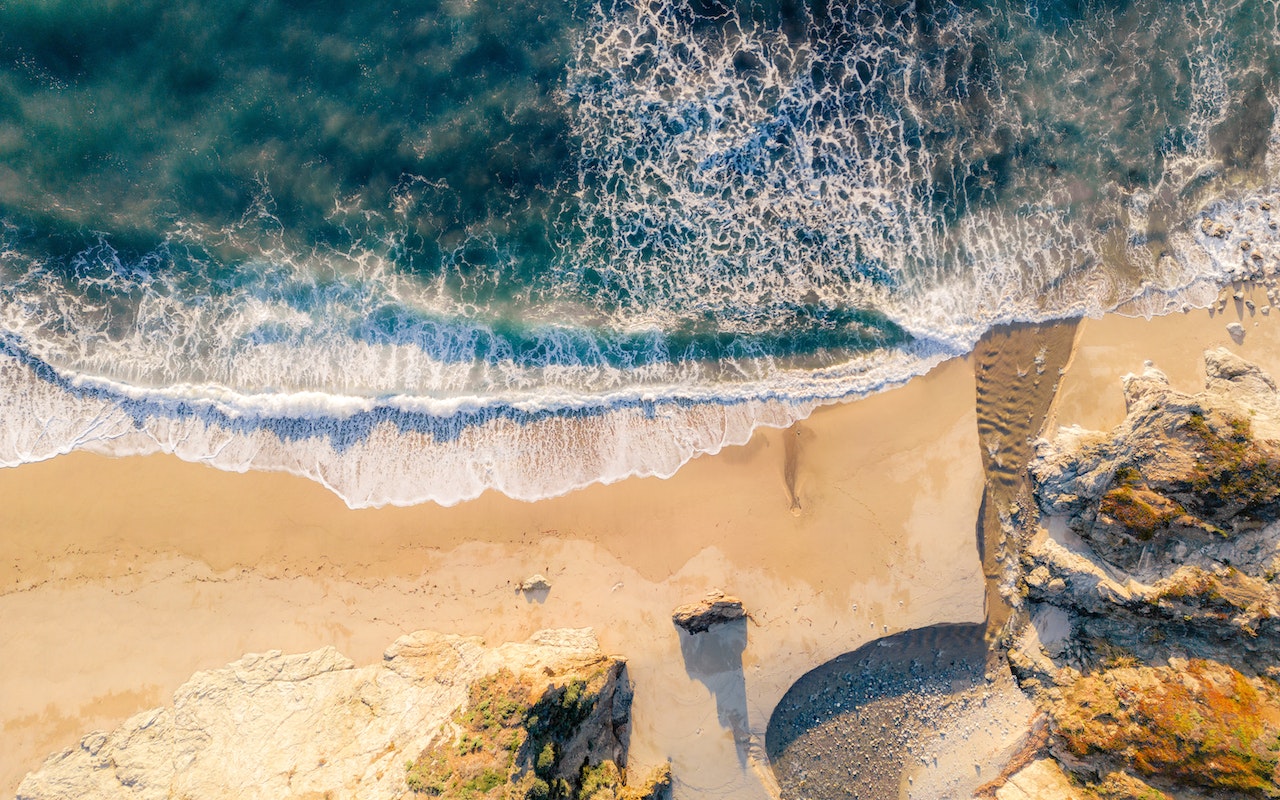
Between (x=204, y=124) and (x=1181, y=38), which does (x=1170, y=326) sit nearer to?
(x=1181, y=38)

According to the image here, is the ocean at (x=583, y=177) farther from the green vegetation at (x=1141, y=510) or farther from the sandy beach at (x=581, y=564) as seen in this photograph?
the green vegetation at (x=1141, y=510)

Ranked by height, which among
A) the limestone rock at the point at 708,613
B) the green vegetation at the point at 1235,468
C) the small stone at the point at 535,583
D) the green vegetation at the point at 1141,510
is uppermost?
the green vegetation at the point at 1235,468

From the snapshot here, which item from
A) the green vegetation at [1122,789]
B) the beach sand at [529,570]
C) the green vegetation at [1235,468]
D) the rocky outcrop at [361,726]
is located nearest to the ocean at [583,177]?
the beach sand at [529,570]

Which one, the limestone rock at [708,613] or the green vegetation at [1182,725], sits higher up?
the limestone rock at [708,613]

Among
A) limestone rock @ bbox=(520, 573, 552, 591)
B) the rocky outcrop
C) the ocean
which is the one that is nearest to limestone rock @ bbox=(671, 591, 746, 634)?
the rocky outcrop

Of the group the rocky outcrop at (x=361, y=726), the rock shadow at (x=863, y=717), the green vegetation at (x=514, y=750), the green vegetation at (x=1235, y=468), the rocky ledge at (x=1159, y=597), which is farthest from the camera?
the rock shadow at (x=863, y=717)

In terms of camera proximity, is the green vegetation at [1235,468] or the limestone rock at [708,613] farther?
the limestone rock at [708,613]

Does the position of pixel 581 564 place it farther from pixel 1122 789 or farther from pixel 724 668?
pixel 1122 789

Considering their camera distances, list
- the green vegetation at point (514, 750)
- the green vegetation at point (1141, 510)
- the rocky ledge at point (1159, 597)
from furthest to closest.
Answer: the green vegetation at point (1141, 510)
the rocky ledge at point (1159, 597)
the green vegetation at point (514, 750)
